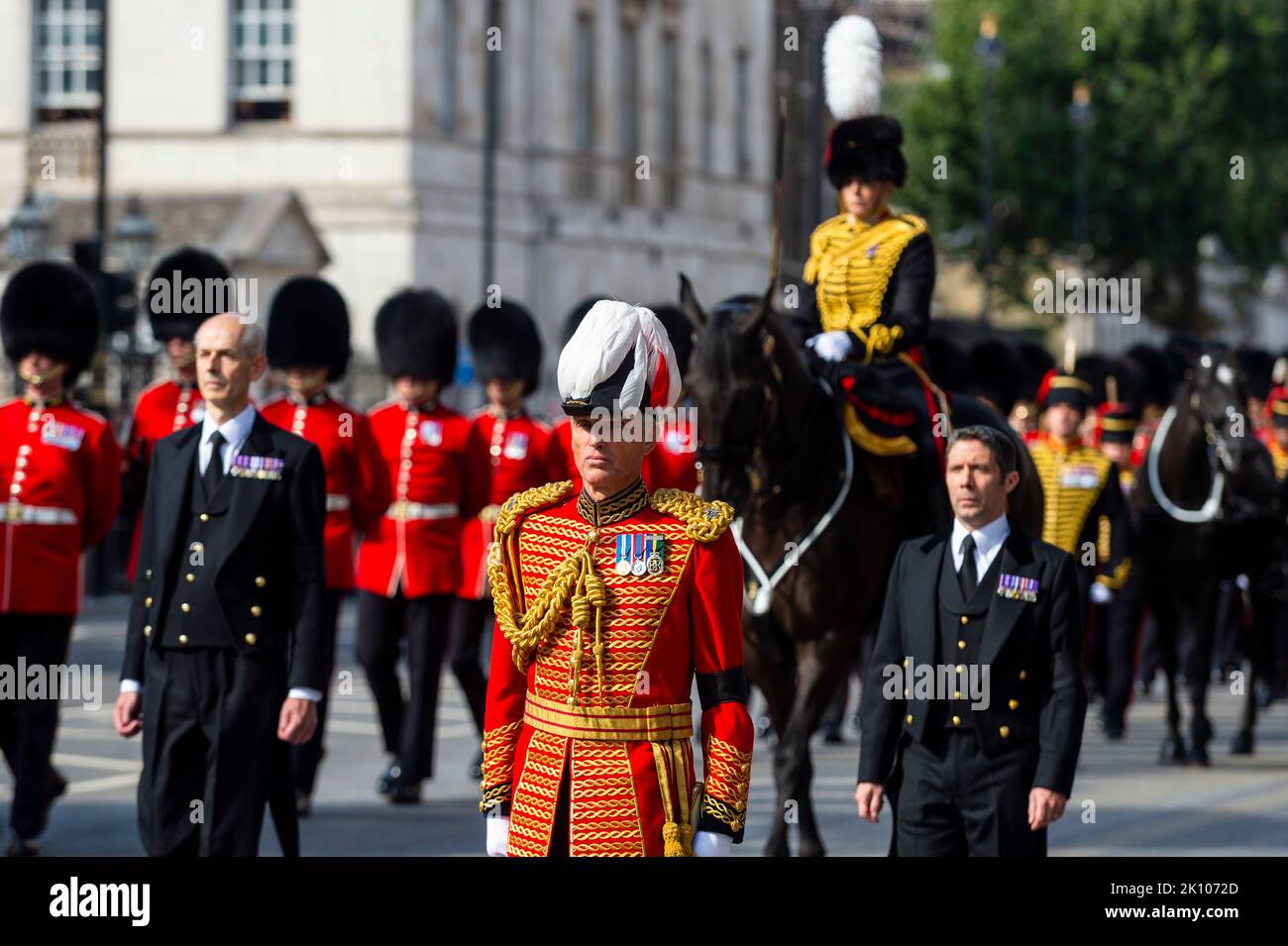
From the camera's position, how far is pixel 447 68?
41094 mm

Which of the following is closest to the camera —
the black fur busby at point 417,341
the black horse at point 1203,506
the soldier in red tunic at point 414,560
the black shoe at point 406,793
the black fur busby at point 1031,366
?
the black shoe at point 406,793

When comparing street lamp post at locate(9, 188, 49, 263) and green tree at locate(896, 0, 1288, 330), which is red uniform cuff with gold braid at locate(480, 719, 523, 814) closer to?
street lamp post at locate(9, 188, 49, 263)

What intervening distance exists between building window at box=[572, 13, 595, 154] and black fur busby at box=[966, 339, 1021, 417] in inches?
1071

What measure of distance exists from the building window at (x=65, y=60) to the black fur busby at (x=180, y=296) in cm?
2713

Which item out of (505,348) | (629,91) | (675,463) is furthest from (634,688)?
(629,91)

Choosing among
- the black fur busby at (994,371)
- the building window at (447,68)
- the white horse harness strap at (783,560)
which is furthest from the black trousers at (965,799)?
the building window at (447,68)

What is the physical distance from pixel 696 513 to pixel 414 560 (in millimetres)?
7221

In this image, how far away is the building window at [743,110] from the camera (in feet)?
175

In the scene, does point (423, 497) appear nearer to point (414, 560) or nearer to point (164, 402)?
point (414, 560)

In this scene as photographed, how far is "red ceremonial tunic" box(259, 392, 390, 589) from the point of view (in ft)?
40.4

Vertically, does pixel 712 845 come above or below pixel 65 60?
below

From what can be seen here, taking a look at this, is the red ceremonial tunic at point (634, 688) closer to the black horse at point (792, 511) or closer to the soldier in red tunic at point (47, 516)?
the black horse at point (792, 511)

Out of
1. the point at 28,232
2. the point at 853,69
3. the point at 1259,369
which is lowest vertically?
the point at 1259,369
